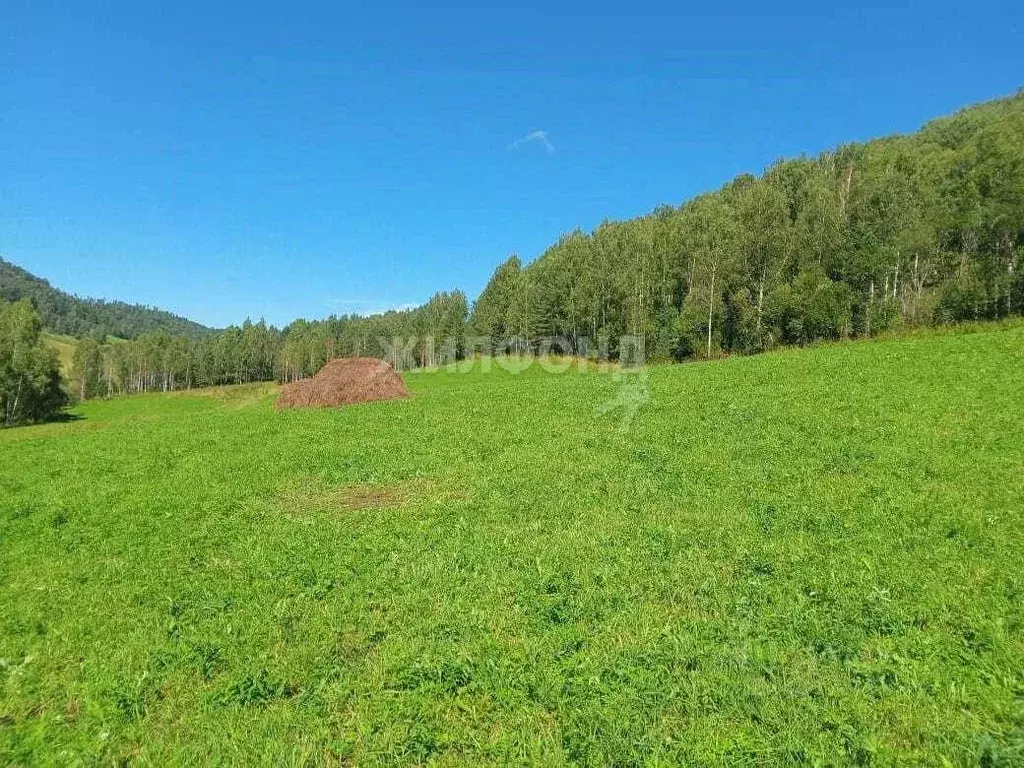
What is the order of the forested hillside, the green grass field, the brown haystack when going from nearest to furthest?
1. the green grass field
2. the brown haystack
3. the forested hillside

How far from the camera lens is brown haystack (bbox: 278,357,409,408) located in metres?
40.3

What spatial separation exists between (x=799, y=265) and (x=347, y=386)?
63.6m

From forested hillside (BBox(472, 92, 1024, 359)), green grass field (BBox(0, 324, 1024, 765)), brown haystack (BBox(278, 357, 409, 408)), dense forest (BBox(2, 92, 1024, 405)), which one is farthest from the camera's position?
dense forest (BBox(2, 92, 1024, 405))

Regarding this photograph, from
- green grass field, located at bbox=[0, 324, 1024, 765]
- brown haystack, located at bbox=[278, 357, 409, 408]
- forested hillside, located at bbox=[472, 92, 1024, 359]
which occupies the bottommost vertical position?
green grass field, located at bbox=[0, 324, 1024, 765]

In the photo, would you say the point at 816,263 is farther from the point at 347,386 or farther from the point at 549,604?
the point at 549,604

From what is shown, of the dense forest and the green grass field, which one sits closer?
the green grass field

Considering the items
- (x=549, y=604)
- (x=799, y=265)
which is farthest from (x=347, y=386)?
(x=799, y=265)

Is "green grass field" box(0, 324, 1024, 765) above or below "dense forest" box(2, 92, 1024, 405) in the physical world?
below

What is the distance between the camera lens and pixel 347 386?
134 ft

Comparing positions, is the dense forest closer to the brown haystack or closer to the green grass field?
the brown haystack

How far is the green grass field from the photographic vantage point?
5375 millimetres

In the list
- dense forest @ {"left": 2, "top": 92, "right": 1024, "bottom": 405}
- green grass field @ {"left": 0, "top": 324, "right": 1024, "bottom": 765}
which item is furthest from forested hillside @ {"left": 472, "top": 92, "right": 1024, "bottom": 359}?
green grass field @ {"left": 0, "top": 324, "right": 1024, "bottom": 765}

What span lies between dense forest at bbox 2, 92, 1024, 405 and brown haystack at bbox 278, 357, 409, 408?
49991mm

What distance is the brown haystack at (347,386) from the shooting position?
40312mm
